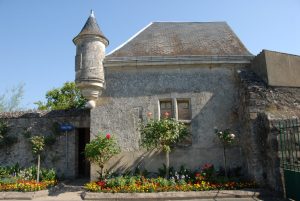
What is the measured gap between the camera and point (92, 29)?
31.0 ft

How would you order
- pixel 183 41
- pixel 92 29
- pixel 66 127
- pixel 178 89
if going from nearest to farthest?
1. pixel 178 89
2. pixel 92 29
3. pixel 183 41
4. pixel 66 127

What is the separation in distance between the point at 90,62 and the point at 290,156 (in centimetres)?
658

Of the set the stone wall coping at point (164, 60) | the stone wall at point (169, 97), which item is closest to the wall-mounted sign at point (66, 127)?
the stone wall at point (169, 97)

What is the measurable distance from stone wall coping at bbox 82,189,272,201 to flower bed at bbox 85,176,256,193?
7.6 inches

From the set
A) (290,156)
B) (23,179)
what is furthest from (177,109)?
(23,179)

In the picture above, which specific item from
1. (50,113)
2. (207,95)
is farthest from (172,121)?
(50,113)

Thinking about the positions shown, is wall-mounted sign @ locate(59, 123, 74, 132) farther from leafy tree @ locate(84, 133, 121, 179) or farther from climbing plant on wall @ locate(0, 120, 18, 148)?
leafy tree @ locate(84, 133, 121, 179)

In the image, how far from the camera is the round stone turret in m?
8.96

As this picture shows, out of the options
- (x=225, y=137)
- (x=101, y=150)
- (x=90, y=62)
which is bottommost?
(x=101, y=150)

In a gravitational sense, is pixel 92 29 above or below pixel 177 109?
above

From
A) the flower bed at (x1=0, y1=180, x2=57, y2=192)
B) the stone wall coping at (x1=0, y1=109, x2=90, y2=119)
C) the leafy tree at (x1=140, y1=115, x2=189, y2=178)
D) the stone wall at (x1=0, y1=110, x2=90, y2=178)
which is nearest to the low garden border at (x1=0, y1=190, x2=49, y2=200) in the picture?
the flower bed at (x1=0, y1=180, x2=57, y2=192)

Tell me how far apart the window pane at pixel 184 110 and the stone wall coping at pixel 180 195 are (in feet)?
9.43

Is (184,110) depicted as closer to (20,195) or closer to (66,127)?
(66,127)

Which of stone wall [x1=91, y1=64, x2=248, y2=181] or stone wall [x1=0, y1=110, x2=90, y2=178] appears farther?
stone wall [x1=0, y1=110, x2=90, y2=178]
